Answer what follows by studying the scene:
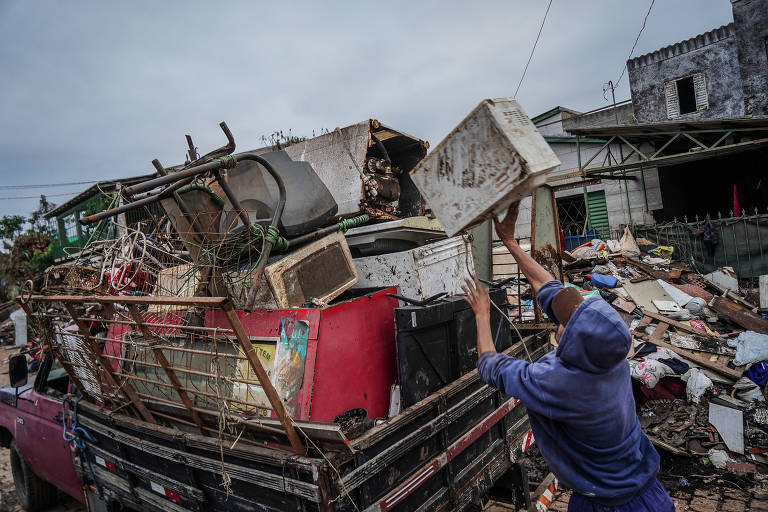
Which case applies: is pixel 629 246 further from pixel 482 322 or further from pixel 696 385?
pixel 482 322

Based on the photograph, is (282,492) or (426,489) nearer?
(282,492)

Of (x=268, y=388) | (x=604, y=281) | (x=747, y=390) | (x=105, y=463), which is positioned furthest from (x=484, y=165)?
(x=604, y=281)

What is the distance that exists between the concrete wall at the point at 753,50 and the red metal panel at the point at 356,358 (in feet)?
47.5

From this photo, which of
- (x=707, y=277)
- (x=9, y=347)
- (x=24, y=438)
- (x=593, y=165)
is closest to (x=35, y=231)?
(x=9, y=347)

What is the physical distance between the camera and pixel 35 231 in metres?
18.7

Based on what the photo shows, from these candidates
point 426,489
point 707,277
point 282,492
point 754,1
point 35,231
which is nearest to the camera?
point 282,492

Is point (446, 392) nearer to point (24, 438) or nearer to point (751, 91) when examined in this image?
point (24, 438)

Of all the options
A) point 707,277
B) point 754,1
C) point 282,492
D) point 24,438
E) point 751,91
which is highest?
point 754,1

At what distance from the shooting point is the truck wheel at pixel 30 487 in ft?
15.1

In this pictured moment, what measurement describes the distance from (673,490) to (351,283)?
3.65 metres

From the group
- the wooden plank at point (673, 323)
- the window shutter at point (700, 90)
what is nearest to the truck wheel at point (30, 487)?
the wooden plank at point (673, 323)

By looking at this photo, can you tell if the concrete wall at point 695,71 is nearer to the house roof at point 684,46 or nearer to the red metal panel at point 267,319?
the house roof at point 684,46

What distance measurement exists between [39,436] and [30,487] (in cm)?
103

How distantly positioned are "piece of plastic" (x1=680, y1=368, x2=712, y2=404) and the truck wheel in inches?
288
